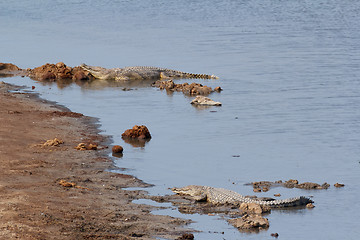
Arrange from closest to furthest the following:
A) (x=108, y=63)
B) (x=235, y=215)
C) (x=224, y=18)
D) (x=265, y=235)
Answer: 1. (x=265, y=235)
2. (x=235, y=215)
3. (x=108, y=63)
4. (x=224, y=18)

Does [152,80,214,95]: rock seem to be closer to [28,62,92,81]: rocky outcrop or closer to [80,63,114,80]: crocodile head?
[80,63,114,80]: crocodile head

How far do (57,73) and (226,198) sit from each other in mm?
14556

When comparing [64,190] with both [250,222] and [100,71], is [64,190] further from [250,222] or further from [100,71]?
[100,71]

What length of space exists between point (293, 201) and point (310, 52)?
17.9 meters

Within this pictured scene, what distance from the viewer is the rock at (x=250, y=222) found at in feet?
32.8

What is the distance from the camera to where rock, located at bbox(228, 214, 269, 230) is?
32.8 feet

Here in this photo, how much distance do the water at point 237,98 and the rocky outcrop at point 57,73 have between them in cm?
75

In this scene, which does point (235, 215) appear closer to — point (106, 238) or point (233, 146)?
point (106, 238)

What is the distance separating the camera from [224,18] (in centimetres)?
4216

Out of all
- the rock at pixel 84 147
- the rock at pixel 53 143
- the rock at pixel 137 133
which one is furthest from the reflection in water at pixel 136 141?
the rock at pixel 53 143

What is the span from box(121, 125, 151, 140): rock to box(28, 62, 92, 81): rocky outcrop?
9.41m

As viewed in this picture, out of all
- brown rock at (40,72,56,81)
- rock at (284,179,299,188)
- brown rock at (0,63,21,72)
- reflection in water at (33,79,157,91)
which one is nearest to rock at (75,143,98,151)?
rock at (284,179,299,188)

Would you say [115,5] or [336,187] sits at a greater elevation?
[115,5]

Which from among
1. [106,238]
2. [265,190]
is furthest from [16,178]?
[265,190]
